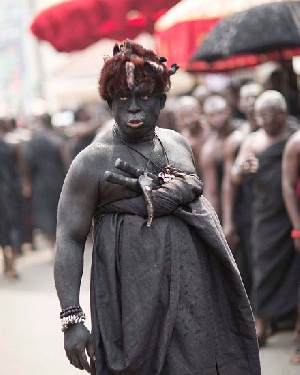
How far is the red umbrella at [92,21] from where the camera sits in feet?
41.7

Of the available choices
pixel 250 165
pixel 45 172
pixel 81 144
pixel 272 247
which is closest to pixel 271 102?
pixel 250 165

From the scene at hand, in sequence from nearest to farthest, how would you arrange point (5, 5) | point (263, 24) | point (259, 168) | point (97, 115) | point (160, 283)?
point (160, 283) → point (259, 168) → point (263, 24) → point (97, 115) → point (5, 5)

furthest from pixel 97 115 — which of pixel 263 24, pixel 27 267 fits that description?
pixel 263 24

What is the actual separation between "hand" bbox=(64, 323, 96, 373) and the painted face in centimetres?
92

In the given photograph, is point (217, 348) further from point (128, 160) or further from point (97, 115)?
point (97, 115)

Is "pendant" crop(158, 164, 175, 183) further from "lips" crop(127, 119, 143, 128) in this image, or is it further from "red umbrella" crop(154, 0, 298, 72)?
"red umbrella" crop(154, 0, 298, 72)

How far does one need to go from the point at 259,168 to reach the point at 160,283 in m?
3.54

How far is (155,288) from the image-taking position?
4.54m

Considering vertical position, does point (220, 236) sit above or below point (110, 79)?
below

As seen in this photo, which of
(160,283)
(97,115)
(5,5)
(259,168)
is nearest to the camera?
(160,283)

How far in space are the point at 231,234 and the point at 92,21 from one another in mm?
5006

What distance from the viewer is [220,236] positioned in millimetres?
Answer: 4707

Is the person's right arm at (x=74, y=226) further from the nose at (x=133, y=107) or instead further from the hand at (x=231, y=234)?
the hand at (x=231, y=234)

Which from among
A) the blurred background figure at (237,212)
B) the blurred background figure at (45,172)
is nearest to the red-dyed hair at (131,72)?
the blurred background figure at (237,212)
